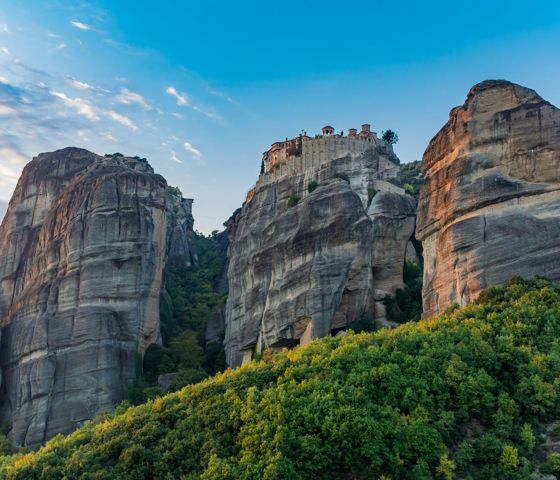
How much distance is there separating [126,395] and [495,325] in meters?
26.2

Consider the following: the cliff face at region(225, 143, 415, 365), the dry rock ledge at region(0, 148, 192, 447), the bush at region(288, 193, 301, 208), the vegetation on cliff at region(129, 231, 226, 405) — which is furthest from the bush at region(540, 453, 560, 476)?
the bush at region(288, 193, 301, 208)

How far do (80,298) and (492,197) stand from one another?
1105 inches

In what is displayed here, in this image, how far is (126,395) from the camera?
50.1m

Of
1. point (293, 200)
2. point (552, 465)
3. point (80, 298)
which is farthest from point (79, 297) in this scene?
point (552, 465)

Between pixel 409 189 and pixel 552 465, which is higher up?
pixel 409 189

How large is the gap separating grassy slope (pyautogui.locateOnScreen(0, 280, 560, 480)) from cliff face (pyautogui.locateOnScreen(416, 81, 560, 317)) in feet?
9.92

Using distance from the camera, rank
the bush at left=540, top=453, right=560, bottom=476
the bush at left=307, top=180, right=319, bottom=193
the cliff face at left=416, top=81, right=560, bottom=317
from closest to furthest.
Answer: the bush at left=540, top=453, right=560, bottom=476, the cliff face at left=416, top=81, right=560, bottom=317, the bush at left=307, top=180, right=319, bottom=193

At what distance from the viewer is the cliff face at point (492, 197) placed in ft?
118

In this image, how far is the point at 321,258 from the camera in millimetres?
50531

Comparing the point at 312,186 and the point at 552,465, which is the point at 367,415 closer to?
the point at 552,465

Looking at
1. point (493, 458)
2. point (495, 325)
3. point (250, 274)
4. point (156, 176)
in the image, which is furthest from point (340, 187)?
point (493, 458)

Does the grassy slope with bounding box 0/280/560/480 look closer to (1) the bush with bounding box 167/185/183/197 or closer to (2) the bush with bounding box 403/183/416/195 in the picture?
(2) the bush with bounding box 403/183/416/195

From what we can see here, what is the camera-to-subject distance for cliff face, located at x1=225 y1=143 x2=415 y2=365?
49781mm

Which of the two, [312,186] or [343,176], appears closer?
[343,176]
